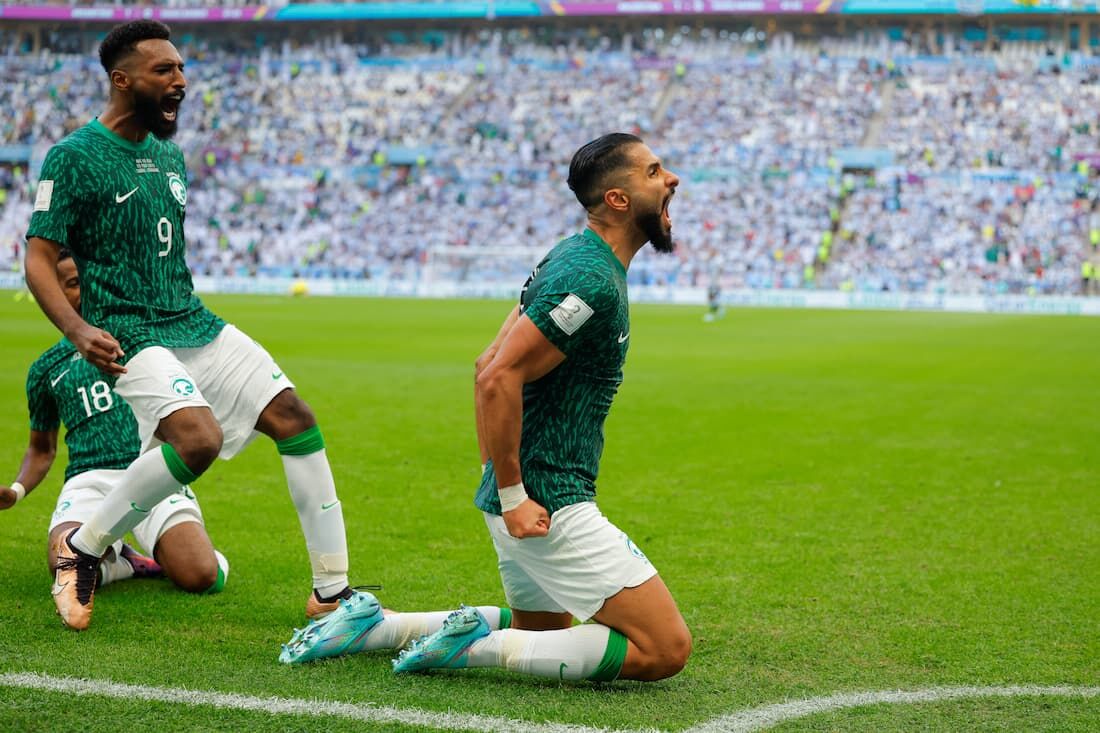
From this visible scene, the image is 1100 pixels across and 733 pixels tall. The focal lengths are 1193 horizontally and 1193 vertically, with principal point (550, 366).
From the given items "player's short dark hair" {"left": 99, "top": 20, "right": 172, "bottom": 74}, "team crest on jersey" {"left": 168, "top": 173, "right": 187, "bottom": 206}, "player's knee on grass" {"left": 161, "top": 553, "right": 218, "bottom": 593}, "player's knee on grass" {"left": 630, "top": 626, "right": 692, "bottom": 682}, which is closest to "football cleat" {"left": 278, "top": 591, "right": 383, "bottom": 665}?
"player's knee on grass" {"left": 630, "top": 626, "right": 692, "bottom": 682}

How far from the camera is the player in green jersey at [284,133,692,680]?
400 centimetres

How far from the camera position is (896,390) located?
15.8 m

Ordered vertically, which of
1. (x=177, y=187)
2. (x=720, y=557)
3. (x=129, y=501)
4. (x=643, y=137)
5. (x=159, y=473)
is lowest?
(x=643, y=137)

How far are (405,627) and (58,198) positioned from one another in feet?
7.35

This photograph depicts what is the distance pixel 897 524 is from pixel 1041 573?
4.54 feet

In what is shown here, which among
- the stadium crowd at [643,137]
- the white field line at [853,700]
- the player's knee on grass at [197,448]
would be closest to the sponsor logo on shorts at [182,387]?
the player's knee on grass at [197,448]

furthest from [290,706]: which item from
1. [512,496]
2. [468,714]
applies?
[512,496]

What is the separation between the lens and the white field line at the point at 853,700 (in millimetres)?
3863

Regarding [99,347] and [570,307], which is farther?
[99,347]

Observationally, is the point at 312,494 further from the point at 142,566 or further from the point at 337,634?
the point at 142,566

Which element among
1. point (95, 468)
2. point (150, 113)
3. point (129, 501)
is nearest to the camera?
point (129, 501)

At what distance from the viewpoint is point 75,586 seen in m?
4.94

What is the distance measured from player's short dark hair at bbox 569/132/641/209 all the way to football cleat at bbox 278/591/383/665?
1.73 m

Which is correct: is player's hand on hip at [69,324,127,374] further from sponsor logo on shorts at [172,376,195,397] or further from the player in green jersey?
the player in green jersey
